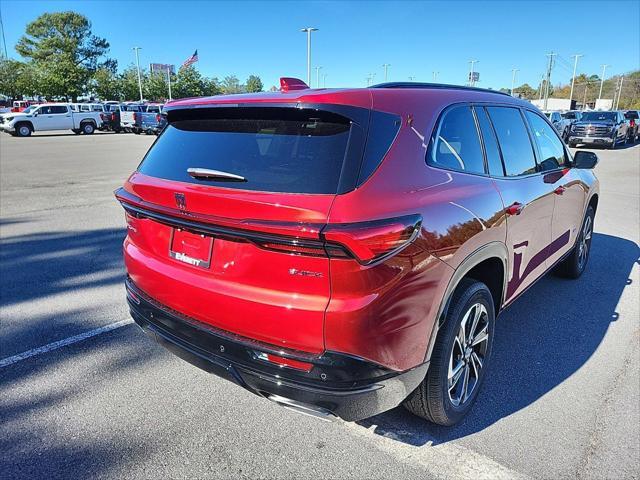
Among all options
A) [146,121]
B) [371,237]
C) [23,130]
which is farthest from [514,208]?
[23,130]

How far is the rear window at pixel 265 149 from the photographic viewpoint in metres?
2.11

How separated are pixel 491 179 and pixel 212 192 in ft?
5.53

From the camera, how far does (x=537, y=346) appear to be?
3682mm

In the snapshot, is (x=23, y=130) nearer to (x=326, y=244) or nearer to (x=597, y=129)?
(x=597, y=129)

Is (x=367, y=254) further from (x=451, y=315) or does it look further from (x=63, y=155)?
(x=63, y=155)

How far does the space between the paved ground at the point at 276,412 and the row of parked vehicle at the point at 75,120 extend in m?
29.0

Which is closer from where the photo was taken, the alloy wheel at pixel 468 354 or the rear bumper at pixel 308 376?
the rear bumper at pixel 308 376

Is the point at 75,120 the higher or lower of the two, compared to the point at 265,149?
lower

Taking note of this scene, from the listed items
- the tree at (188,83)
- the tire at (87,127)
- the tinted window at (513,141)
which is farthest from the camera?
the tree at (188,83)

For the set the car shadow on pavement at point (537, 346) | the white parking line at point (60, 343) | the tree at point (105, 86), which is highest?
the tree at point (105, 86)

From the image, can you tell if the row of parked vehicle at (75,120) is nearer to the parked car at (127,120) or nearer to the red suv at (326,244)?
the parked car at (127,120)

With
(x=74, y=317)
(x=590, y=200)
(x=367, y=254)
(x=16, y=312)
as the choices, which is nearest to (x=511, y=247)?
(x=367, y=254)

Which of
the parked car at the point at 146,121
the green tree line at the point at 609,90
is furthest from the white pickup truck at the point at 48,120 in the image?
the green tree line at the point at 609,90

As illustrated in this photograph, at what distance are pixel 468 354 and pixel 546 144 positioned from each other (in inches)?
86.2
